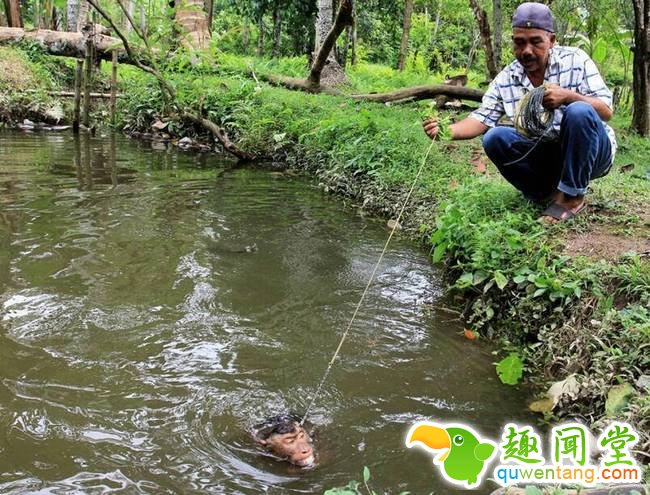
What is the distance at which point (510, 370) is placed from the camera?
3.23m

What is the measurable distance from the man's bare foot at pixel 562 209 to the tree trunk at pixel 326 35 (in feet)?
21.4

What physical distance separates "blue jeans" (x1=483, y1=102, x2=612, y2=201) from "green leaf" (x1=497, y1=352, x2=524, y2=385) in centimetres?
146

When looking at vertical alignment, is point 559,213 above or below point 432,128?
below

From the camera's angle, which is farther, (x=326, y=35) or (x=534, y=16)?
(x=326, y=35)

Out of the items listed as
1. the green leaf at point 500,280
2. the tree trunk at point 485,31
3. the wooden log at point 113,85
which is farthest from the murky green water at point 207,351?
the tree trunk at point 485,31

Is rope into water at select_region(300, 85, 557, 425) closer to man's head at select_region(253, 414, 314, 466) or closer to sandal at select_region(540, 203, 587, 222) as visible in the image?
sandal at select_region(540, 203, 587, 222)

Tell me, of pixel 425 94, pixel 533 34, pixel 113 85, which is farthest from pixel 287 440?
pixel 113 85

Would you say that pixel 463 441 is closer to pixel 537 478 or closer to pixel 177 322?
pixel 537 478

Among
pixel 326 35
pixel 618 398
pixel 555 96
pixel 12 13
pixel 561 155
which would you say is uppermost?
pixel 12 13

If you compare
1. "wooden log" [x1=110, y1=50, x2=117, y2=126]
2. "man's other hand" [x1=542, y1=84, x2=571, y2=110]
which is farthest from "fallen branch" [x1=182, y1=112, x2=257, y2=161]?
"man's other hand" [x1=542, y1=84, x2=571, y2=110]

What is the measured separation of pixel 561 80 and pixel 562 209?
2.91 ft

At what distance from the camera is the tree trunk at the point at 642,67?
7594 millimetres

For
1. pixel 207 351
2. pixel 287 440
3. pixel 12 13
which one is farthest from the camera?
pixel 12 13

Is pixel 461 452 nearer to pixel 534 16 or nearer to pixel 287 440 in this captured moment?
pixel 287 440
